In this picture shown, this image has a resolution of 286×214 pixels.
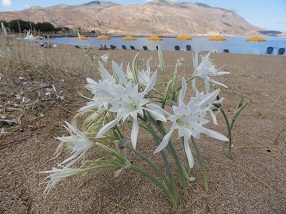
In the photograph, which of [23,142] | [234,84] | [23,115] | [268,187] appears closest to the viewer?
[268,187]

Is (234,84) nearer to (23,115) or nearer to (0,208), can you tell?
(23,115)

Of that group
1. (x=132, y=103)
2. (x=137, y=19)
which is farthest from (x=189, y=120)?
(x=137, y=19)

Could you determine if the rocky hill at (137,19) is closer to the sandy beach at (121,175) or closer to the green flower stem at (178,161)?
the sandy beach at (121,175)

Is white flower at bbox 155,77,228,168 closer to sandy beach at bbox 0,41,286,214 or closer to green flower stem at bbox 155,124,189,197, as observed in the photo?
green flower stem at bbox 155,124,189,197

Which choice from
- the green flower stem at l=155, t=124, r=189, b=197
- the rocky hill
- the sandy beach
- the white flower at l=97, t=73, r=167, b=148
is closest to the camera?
the white flower at l=97, t=73, r=167, b=148

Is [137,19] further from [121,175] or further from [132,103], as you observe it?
[132,103]

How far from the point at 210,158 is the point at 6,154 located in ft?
4.81

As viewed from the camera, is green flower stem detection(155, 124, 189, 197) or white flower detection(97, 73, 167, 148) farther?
green flower stem detection(155, 124, 189, 197)

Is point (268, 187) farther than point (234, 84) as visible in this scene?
No

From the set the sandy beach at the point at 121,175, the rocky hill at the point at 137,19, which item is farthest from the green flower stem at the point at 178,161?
the rocky hill at the point at 137,19

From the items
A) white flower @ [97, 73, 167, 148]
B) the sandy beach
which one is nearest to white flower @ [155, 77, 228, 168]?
white flower @ [97, 73, 167, 148]

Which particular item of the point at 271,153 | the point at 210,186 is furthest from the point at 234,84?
the point at 210,186

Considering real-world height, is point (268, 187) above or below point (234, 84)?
above

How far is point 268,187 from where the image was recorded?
145 cm
